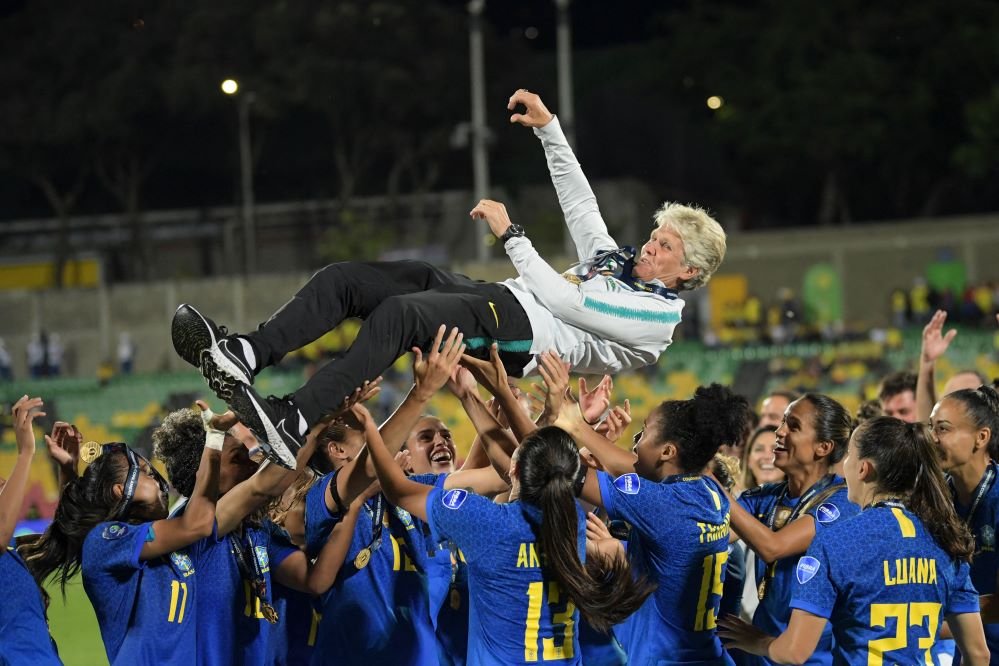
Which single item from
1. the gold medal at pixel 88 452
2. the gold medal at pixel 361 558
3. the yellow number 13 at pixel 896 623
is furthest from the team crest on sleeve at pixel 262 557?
the yellow number 13 at pixel 896 623

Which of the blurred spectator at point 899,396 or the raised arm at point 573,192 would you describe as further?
the blurred spectator at point 899,396

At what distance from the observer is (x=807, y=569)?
431cm

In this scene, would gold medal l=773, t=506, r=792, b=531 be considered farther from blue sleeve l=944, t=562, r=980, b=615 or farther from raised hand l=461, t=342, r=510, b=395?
raised hand l=461, t=342, r=510, b=395

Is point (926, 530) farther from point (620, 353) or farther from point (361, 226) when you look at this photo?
point (361, 226)

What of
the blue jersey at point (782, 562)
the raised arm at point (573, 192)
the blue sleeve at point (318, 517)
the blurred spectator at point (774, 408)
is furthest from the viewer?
the blurred spectator at point (774, 408)

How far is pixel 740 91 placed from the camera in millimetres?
35781

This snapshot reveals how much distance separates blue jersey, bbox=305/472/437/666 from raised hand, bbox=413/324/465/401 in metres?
→ 0.77

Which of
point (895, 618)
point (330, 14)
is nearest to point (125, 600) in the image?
point (895, 618)

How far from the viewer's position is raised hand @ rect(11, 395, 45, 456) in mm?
4688

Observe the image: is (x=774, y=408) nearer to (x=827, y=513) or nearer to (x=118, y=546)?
(x=827, y=513)

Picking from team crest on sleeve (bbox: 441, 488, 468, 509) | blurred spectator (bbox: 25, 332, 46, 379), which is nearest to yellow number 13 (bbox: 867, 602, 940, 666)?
team crest on sleeve (bbox: 441, 488, 468, 509)

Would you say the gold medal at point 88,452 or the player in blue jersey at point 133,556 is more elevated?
the gold medal at point 88,452

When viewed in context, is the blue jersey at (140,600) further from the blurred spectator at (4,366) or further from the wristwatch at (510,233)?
the blurred spectator at (4,366)

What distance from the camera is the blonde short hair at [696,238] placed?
5.33 m
